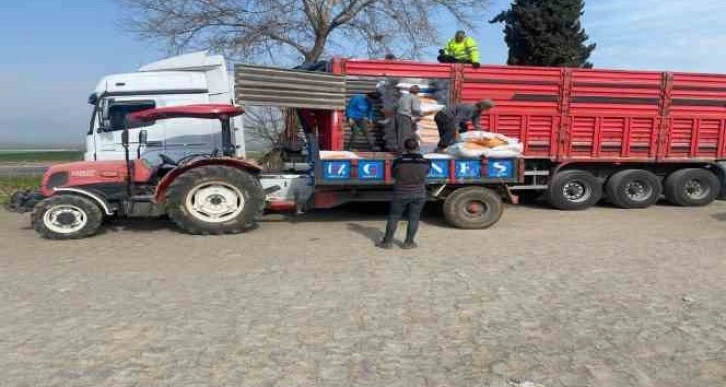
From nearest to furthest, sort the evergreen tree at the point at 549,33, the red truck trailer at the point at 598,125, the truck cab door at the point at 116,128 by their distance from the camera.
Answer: the truck cab door at the point at 116,128 < the red truck trailer at the point at 598,125 < the evergreen tree at the point at 549,33

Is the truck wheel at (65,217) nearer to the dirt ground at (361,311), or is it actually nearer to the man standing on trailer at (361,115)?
the dirt ground at (361,311)

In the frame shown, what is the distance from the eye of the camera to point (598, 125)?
1061 cm

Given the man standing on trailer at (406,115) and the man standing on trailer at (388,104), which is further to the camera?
the man standing on trailer at (388,104)

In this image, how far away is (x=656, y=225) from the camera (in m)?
9.04

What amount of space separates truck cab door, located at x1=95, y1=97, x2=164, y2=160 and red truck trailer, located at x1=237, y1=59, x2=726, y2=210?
3.15 m

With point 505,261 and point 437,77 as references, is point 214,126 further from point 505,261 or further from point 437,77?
point 505,261

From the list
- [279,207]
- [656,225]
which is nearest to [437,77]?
[279,207]

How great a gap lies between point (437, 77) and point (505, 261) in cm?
466

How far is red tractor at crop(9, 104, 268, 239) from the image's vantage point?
7598 millimetres

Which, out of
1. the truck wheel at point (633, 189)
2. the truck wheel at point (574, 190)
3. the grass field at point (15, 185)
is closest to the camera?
the truck wheel at point (574, 190)

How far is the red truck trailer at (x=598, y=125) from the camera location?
1014 cm

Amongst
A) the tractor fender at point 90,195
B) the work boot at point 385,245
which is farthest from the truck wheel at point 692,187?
the tractor fender at point 90,195

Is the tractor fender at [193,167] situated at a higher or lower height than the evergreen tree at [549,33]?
lower

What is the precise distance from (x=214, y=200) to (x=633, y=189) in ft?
26.9
